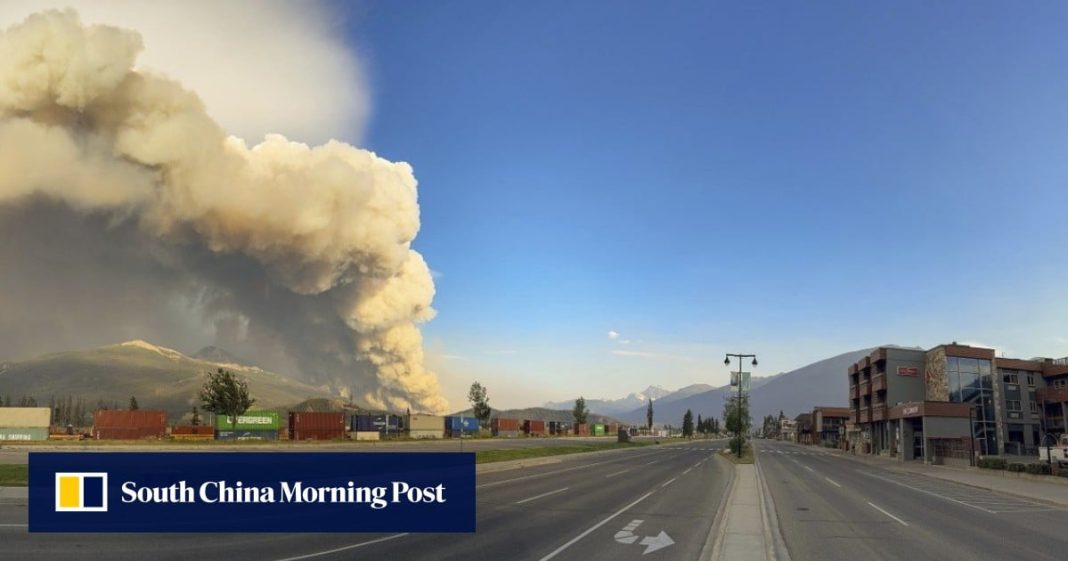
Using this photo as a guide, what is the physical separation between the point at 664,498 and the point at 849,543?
9319 millimetres

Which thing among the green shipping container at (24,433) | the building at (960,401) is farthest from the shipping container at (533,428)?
the green shipping container at (24,433)

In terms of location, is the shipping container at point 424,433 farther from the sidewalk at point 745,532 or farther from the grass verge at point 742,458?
the sidewalk at point 745,532

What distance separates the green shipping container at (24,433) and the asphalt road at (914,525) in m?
77.3

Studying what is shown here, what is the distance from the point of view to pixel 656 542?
1373 cm

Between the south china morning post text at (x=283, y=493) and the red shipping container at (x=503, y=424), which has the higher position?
the south china morning post text at (x=283, y=493)

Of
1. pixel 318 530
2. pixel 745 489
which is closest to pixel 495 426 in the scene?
pixel 745 489

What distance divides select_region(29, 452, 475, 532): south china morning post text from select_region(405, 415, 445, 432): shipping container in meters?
74.9

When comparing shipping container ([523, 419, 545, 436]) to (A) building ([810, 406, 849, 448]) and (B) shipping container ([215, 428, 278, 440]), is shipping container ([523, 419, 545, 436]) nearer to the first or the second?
(B) shipping container ([215, 428, 278, 440])

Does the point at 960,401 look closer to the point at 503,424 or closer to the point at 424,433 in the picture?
the point at 424,433

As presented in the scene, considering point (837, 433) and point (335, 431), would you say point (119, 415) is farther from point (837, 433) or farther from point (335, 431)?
point (837, 433)

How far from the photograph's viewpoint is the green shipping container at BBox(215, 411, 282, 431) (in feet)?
275

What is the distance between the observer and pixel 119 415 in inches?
2987

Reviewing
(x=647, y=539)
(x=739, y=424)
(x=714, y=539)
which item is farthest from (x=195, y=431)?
(x=714, y=539)

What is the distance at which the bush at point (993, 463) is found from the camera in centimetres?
4262
